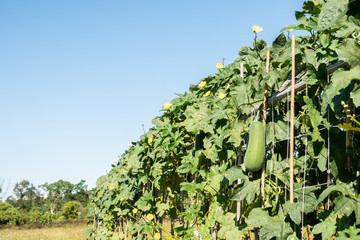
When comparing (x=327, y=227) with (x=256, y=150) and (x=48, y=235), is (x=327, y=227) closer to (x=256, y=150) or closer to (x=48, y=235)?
(x=256, y=150)

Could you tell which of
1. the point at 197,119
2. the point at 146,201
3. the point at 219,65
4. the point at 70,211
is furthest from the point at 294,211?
the point at 70,211

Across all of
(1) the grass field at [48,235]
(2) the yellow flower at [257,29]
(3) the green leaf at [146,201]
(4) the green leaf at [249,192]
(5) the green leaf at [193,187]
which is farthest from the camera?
(1) the grass field at [48,235]

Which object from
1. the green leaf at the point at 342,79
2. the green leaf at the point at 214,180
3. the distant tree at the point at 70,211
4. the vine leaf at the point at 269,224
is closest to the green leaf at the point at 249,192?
the vine leaf at the point at 269,224

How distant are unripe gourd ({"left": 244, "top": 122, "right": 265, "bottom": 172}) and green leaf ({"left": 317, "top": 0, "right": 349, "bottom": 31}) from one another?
2.03ft

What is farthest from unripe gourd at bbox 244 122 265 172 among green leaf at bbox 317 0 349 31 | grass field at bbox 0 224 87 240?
grass field at bbox 0 224 87 240

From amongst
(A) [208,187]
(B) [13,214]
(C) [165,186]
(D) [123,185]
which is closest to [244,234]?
(A) [208,187]

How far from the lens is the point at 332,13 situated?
4.20ft

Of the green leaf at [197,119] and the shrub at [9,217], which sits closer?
the green leaf at [197,119]

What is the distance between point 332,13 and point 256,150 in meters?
0.71

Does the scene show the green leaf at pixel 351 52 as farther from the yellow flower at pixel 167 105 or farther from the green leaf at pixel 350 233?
the yellow flower at pixel 167 105

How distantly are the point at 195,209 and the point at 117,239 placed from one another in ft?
11.8

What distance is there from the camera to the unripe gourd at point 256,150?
173 centimetres

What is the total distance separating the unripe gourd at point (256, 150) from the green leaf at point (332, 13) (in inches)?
24.3

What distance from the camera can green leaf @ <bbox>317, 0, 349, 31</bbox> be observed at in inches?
50.0
